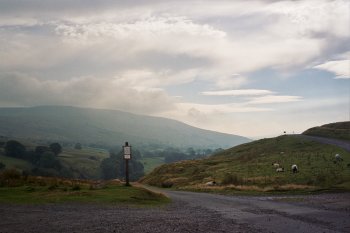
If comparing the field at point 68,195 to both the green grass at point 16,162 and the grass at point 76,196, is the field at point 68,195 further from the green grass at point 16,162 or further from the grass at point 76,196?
the green grass at point 16,162

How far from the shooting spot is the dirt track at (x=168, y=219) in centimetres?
1873

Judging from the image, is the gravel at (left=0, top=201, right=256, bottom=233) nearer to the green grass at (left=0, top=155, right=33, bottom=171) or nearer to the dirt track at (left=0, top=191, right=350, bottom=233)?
the dirt track at (left=0, top=191, right=350, bottom=233)

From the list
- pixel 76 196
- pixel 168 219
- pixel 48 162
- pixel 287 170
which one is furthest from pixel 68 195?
pixel 48 162

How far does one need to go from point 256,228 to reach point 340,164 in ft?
136

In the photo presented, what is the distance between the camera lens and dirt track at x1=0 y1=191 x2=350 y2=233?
61.5ft

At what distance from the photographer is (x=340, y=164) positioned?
56094mm

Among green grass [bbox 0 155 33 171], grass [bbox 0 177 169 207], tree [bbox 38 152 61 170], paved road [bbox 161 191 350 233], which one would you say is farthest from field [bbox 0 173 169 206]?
green grass [bbox 0 155 33 171]

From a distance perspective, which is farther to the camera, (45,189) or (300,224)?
(45,189)

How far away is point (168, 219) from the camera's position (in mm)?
22016

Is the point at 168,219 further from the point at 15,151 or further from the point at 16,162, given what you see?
the point at 15,151

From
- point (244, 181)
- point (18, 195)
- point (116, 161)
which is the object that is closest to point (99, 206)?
point (18, 195)

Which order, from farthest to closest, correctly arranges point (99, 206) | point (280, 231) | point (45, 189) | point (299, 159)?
1. point (299, 159)
2. point (45, 189)
3. point (99, 206)
4. point (280, 231)

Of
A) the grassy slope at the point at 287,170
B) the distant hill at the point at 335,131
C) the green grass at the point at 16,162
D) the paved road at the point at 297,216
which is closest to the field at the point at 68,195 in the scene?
the paved road at the point at 297,216

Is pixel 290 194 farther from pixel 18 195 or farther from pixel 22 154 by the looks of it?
pixel 22 154
